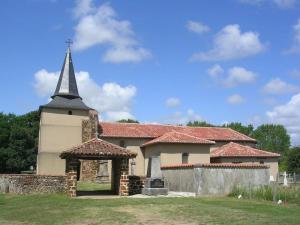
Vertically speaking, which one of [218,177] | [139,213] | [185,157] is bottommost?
[139,213]

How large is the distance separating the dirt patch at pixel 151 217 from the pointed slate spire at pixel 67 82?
94.3 feet

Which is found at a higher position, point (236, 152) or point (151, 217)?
point (236, 152)

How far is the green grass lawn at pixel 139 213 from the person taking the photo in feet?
48.6

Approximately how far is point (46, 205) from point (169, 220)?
7.42m

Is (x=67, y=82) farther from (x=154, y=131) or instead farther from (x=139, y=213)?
(x=139, y=213)

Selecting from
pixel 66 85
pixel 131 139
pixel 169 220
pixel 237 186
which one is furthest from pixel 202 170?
pixel 66 85

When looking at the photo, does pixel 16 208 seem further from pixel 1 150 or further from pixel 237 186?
pixel 1 150

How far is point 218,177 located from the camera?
2620cm

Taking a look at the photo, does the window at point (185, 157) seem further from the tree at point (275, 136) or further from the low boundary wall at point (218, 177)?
the tree at point (275, 136)

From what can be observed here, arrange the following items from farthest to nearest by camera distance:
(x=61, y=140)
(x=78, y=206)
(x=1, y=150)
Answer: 1. (x=1, y=150)
2. (x=61, y=140)
3. (x=78, y=206)

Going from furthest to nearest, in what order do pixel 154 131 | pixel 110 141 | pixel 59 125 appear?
pixel 154 131, pixel 59 125, pixel 110 141

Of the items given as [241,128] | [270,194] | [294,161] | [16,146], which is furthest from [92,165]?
[241,128]

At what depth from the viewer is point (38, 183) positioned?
Result: 26516 mm

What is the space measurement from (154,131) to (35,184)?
21.4 m
